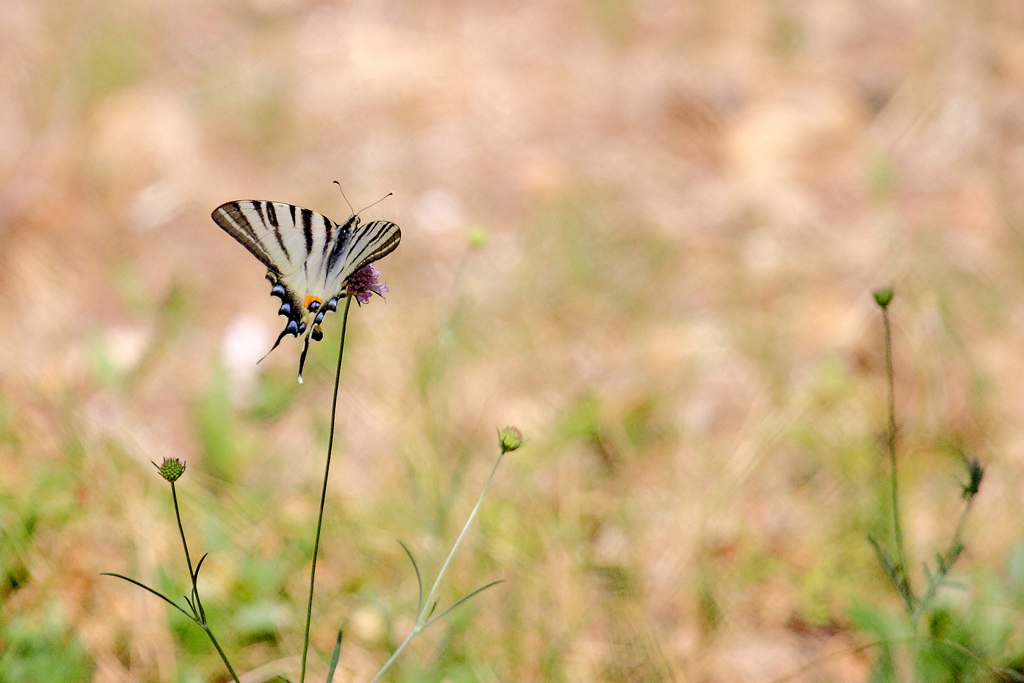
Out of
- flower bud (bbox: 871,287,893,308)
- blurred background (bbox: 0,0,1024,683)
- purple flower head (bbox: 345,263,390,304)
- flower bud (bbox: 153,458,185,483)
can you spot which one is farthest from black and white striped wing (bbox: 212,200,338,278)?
flower bud (bbox: 871,287,893,308)

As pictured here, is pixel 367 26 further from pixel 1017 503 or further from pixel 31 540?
pixel 1017 503

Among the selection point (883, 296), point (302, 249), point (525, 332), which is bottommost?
point (883, 296)

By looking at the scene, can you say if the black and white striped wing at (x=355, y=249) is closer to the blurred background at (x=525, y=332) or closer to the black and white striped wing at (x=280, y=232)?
the black and white striped wing at (x=280, y=232)

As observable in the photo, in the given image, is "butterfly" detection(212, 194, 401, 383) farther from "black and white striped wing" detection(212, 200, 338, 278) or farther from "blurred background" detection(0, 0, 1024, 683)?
"blurred background" detection(0, 0, 1024, 683)

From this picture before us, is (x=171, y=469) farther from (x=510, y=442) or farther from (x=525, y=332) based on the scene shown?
(x=525, y=332)

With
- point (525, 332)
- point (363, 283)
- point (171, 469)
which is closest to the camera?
point (171, 469)

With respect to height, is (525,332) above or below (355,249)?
above

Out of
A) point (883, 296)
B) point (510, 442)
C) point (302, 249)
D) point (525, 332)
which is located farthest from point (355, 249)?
point (525, 332)
